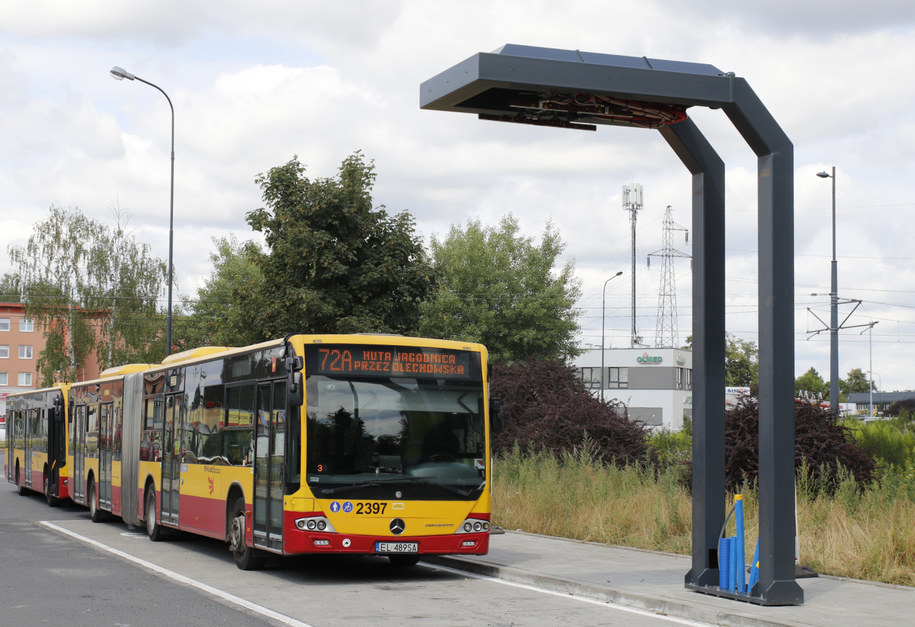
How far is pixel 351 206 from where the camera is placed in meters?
22.5

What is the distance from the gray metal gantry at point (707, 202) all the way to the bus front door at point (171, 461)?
29.8 feet

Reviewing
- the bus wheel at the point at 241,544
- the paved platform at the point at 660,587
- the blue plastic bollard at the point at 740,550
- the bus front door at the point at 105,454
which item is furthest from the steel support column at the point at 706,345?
the bus front door at the point at 105,454

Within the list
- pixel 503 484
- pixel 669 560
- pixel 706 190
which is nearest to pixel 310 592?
pixel 669 560

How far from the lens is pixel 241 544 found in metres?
14.4

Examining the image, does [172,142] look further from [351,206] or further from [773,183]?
[773,183]

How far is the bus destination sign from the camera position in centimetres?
1333

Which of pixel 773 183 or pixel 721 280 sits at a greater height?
pixel 773 183

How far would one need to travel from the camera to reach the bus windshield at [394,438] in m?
13.0

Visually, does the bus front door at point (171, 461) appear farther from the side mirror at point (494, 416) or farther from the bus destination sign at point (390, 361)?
the side mirror at point (494, 416)

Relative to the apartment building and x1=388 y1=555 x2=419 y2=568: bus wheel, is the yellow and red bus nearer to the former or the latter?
x1=388 y1=555 x2=419 y2=568: bus wheel

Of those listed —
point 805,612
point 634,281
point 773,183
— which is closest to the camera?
point 805,612

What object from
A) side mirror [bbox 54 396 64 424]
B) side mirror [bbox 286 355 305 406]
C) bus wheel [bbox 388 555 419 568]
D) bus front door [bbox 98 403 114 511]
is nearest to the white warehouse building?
side mirror [bbox 54 396 64 424]

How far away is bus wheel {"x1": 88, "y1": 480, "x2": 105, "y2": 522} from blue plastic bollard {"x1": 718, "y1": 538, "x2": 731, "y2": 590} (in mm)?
15424

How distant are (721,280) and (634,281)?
6635cm
